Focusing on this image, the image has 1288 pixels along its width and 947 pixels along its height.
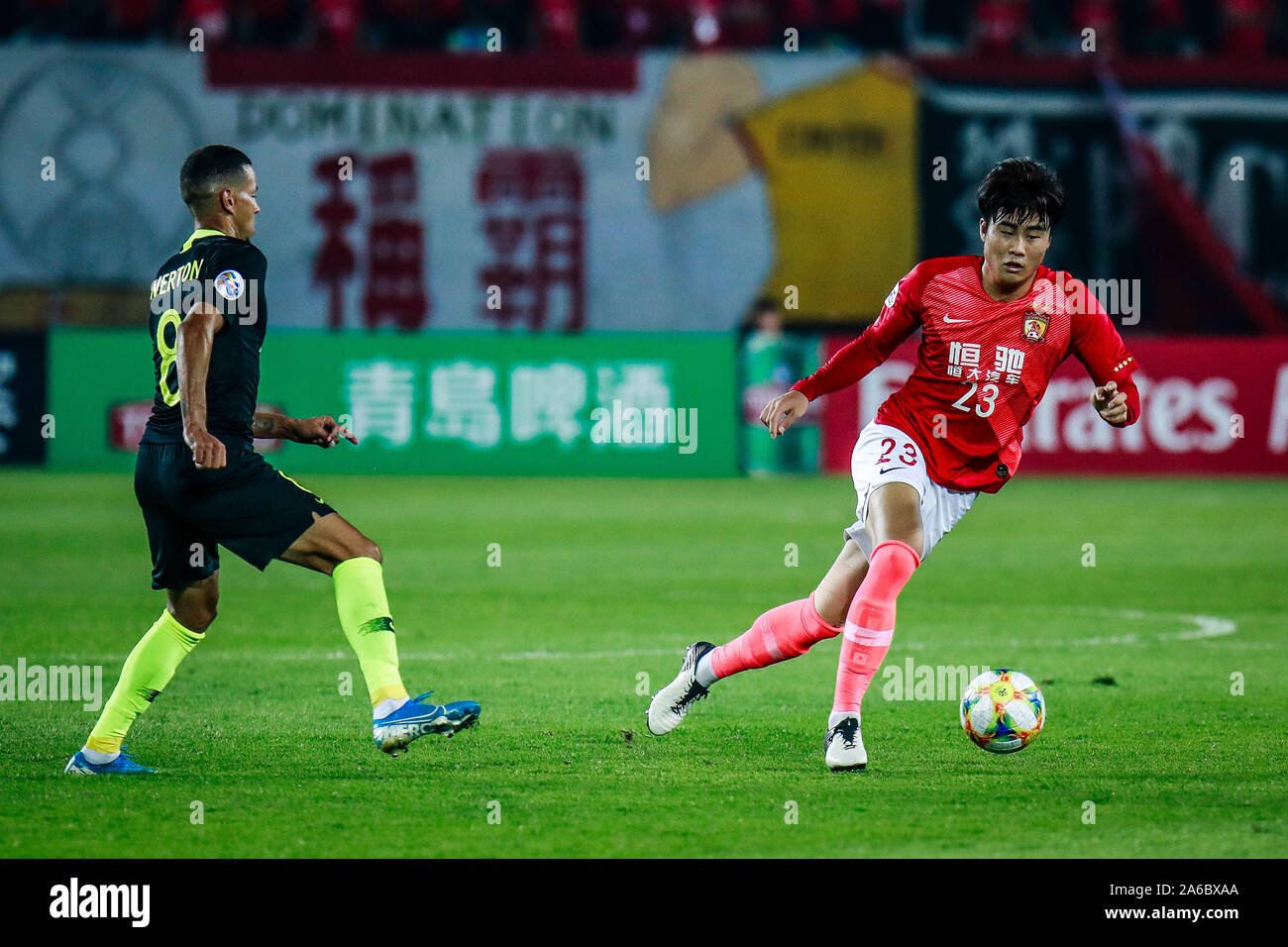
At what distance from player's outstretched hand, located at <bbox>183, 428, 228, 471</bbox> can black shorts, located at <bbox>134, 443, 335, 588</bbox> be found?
6.1 inches

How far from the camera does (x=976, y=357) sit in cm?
587

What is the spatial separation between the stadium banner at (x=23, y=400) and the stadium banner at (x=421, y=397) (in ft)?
0.45

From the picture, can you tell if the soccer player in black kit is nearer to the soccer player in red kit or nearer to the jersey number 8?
the jersey number 8

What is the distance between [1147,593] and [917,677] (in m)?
3.47

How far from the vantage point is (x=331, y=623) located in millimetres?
9344

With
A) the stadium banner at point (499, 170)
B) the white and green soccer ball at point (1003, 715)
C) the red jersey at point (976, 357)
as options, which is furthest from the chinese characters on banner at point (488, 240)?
the white and green soccer ball at point (1003, 715)

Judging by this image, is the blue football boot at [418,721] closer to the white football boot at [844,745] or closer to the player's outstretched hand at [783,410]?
the white football boot at [844,745]

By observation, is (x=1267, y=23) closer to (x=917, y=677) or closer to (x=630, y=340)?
(x=630, y=340)

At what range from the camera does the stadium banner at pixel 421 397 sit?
18.2 m

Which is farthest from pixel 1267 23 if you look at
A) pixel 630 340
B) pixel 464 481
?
pixel 464 481

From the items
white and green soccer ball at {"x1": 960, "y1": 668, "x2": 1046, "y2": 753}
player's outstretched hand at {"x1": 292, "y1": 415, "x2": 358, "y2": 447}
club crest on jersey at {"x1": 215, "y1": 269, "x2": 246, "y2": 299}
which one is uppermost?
club crest on jersey at {"x1": 215, "y1": 269, "x2": 246, "y2": 299}

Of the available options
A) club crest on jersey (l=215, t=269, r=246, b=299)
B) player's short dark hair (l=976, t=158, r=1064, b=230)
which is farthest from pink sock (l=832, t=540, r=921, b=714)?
club crest on jersey (l=215, t=269, r=246, b=299)

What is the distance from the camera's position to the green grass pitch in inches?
194

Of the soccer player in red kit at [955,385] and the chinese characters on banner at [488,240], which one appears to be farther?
the chinese characters on banner at [488,240]
